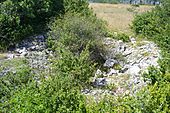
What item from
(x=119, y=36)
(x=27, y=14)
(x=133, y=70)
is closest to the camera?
(x=133, y=70)

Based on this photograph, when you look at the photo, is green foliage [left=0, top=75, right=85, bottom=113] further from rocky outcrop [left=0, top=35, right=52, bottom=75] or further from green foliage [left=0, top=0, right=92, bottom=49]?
green foliage [left=0, top=0, right=92, bottom=49]

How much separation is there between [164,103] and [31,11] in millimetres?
31983

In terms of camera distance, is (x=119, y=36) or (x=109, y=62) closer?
(x=109, y=62)

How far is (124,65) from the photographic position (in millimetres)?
39969

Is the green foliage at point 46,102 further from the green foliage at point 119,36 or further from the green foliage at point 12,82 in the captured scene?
the green foliage at point 119,36

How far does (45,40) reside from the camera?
4572cm

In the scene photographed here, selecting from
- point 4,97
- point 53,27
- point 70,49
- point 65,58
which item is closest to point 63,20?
point 53,27

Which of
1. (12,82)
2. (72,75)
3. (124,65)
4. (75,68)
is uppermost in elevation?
(12,82)

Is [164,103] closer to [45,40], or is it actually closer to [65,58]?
[65,58]

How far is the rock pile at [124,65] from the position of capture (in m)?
33.3

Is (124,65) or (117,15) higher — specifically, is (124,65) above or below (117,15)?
above

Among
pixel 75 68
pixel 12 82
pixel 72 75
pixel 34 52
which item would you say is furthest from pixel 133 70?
pixel 12 82

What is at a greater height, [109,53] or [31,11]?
[31,11]

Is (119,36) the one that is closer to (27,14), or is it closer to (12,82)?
(27,14)
